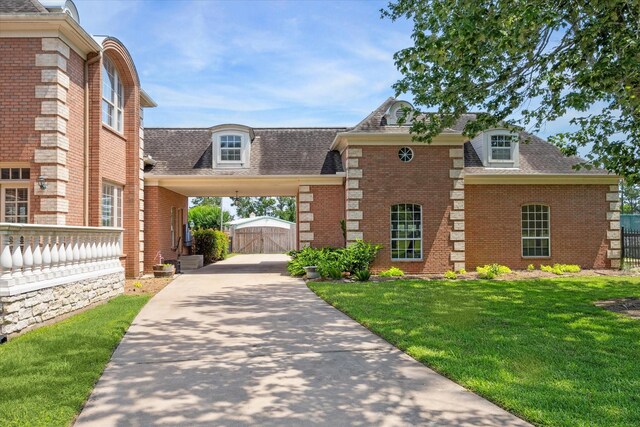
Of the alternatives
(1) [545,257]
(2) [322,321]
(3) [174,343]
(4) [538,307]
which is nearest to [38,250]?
(3) [174,343]

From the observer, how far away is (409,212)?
1727 cm

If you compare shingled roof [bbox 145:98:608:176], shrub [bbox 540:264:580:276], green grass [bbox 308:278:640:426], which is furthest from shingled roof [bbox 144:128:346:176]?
shrub [bbox 540:264:580:276]

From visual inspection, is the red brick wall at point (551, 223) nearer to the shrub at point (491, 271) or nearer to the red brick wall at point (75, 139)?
the shrub at point (491, 271)

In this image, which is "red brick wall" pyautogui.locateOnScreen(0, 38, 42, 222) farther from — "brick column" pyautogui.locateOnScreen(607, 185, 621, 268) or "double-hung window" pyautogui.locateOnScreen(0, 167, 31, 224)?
"brick column" pyautogui.locateOnScreen(607, 185, 621, 268)

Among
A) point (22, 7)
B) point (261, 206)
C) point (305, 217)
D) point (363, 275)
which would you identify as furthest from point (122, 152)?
point (261, 206)

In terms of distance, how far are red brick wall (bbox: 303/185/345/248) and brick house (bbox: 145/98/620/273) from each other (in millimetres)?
38

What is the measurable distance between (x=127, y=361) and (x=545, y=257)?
54.1 ft

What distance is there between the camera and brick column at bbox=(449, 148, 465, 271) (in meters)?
17.1

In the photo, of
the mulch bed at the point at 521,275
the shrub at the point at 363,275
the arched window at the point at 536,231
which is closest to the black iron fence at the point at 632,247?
the mulch bed at the point at 521,275

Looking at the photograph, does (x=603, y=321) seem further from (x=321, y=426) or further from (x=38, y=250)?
(x=38, y=250)

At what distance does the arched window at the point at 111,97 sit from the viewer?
45.5 feet

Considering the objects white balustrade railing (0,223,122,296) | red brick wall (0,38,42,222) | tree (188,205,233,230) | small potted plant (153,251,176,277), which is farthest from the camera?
tree (188,205,233,230)

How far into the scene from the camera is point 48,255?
27.1 feet

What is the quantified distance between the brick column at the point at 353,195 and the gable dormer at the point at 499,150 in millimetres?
5228
